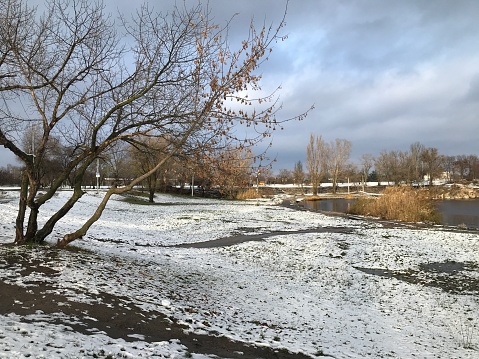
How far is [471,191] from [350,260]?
184 feet

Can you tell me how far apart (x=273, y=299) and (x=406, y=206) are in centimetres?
2195

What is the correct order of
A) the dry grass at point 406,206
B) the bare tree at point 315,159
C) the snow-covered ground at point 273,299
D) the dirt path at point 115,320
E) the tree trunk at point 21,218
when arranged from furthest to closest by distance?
1. the bare tree at point 315,159
2. the dry grass at point 406,206
3. the tree trunk at point 21,218
4. the dirt path at point 115,320
5. the snow-covered ground at point 273,299

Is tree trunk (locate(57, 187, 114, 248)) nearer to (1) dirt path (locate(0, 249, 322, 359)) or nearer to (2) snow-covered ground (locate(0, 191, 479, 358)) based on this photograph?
(2) snow-covered ground (locate(0, 191, 479, 358))

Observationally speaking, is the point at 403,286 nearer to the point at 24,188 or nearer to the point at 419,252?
the point at 419,252

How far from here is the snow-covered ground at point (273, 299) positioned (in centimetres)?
440

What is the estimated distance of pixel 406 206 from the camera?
87.5 ft

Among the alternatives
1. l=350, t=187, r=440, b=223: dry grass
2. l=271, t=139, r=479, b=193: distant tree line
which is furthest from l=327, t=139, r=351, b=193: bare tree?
l=350, t=187, r=440, b=223: dry grass

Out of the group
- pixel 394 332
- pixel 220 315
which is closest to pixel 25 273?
pixel 220 315

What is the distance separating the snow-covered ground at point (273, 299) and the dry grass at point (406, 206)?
12467mm

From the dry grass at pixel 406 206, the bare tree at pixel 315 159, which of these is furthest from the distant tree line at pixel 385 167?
the dry grass at pixel 406 206

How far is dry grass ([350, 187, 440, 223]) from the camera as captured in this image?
26.0 metres

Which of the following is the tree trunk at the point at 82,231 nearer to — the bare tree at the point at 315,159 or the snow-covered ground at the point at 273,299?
the snow-covered ground at the point at 273,299

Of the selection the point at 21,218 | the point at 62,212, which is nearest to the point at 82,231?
the point at 62,212

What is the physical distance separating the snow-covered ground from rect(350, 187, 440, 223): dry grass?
12.5 meters
